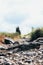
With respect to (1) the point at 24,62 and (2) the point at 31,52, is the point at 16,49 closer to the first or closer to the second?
(2) the point at 31,52

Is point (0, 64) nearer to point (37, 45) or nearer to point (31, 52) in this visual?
point (31, 52)

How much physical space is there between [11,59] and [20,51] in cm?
276

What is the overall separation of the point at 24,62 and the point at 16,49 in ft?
13.5

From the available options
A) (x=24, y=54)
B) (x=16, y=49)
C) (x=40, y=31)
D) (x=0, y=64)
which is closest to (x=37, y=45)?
(x=16, y=49)

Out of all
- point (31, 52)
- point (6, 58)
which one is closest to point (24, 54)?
point (31, 52)

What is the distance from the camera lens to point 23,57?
16.9 metres

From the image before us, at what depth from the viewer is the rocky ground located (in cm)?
1548

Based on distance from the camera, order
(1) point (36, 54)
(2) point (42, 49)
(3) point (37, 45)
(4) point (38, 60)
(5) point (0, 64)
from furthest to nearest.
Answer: (3) point (37, 45) < (2) point (42, 49) < (1) point (36, 54) < (4) point (38, 60) < (5) point (0, 64)

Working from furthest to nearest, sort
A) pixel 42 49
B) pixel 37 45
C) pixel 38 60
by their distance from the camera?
pixel 37 45 → pixel 42 49 → pixel 38 60

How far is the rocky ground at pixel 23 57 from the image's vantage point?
15.5 meters

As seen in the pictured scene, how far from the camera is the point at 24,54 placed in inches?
702

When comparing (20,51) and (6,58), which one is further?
(20,51)

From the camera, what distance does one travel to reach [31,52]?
18141 millimetres

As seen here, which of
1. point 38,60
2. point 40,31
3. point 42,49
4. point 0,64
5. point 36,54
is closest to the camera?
point 0,64
